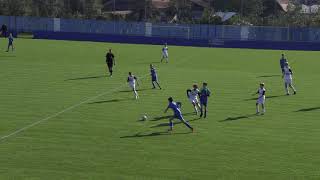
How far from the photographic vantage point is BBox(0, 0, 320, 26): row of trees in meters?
106

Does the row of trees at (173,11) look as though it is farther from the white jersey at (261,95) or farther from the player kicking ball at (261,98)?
the white jersey at (261,95)

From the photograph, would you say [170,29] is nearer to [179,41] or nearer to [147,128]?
[179,41]

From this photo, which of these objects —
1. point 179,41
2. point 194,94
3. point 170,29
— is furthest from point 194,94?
point 170,29

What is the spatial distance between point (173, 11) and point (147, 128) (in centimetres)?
9965

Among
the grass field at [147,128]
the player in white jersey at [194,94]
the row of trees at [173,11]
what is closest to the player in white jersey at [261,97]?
the grass field at [147,128]

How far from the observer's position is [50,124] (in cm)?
2806

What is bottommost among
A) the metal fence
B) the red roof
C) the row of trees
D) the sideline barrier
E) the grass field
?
the grass field

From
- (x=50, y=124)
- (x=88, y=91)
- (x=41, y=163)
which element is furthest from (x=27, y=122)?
(x=88, y=91)

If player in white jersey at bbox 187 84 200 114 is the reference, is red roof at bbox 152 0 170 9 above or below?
above

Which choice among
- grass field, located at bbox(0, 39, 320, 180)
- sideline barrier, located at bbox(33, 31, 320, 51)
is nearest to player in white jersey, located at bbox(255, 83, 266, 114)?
grass field, located at bbox(0, 39, 320, 180)

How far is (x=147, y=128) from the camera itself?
2739cm

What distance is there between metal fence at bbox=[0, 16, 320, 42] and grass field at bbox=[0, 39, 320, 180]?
32.8 m

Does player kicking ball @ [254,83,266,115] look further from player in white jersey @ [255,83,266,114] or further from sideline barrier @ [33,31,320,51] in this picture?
sideline barrier @ [33,31,320,51]

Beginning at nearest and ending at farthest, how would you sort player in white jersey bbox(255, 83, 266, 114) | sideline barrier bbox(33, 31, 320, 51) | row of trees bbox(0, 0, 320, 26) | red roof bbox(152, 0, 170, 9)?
1. player in white jersey bbox(255, 83, 266, 114)
2. sideline barrier bbox(33, 31, 320, 51)
3. row of trees bbox(0, 0, 320, 26)
4. red roof bbox(152, 0, 170, 9)
